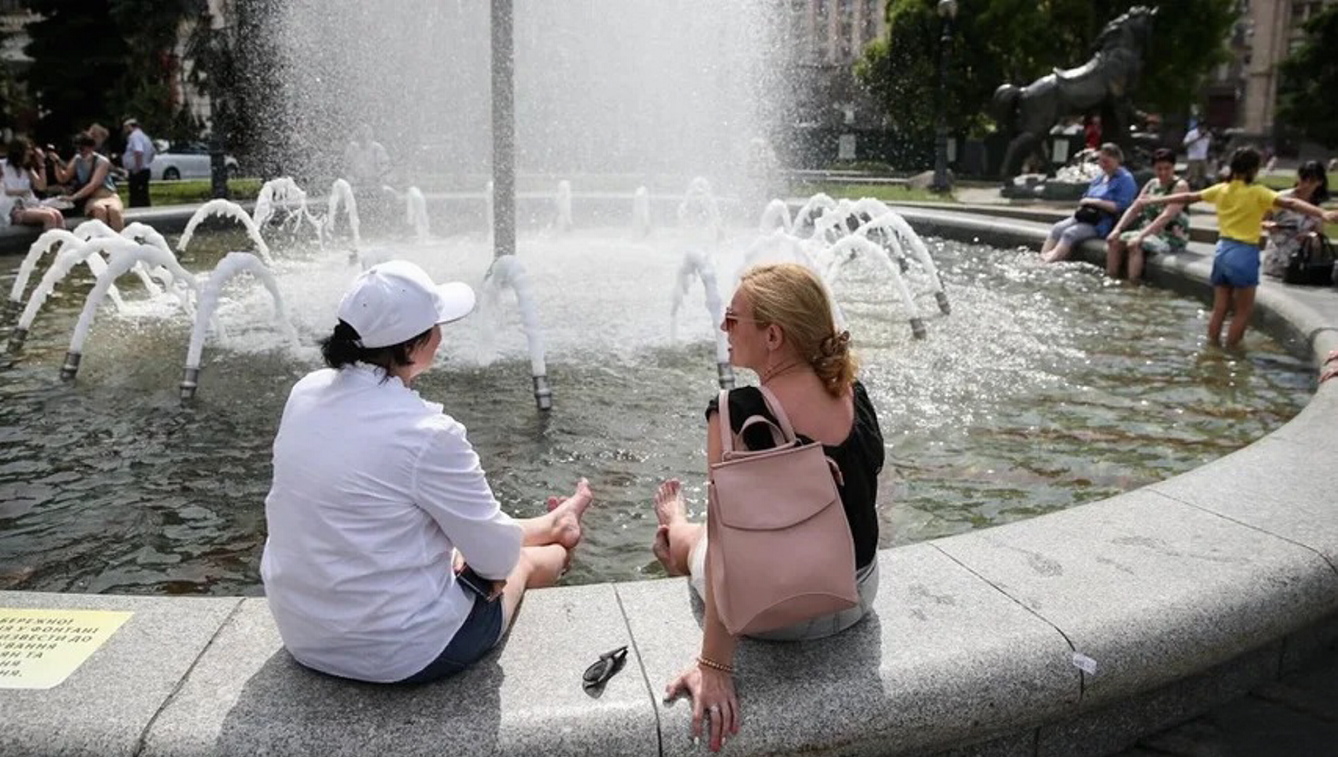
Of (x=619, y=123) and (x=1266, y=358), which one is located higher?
(x=619, y=123)

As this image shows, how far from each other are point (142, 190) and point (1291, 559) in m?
20.5

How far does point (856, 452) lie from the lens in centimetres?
287

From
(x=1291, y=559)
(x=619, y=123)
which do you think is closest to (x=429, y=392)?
(x=1291, y=559)

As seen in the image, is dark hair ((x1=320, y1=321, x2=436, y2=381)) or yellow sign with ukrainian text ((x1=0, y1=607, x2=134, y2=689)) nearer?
dark hair ((x1=320, y1=321, x2=436, y2=381))

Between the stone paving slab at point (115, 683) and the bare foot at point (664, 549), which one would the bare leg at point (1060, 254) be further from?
the stone paving slab at point (115, 683)

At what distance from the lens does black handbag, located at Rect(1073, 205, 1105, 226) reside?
13016 millimetres

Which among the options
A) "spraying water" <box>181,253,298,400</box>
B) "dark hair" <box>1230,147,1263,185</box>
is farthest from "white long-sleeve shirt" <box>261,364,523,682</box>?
"dark hair" <box>1230,147,1263,185</box>

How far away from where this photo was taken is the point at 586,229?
54.2 feet

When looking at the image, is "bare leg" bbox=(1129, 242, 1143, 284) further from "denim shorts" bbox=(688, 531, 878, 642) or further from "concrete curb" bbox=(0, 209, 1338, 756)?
"denim shorts" bbox=(688, 531, 878, 642)

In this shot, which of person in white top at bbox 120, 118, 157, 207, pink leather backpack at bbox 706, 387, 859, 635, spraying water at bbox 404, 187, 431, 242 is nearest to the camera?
pink leather backpack at bbox 706, 387, 859, 635

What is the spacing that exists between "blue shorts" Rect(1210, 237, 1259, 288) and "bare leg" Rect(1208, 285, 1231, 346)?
17 centimetres

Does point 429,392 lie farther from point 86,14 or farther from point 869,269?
point 86,14

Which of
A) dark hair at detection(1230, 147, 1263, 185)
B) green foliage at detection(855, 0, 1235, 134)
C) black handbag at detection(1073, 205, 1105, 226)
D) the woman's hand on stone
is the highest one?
green foliage at detection(855, 0, 1235, 134)

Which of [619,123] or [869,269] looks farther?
[619,123]
